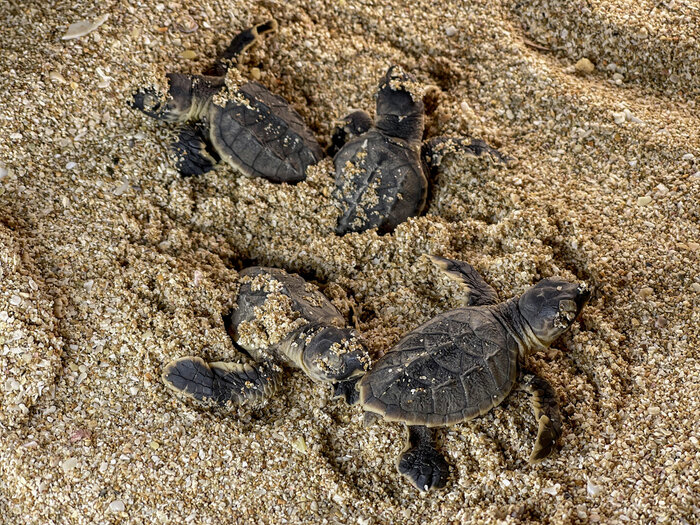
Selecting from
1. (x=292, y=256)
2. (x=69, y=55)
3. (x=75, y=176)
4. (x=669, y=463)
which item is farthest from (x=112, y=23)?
(x=669, y=463)

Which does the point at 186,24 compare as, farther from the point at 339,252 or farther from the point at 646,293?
the point at 646,293

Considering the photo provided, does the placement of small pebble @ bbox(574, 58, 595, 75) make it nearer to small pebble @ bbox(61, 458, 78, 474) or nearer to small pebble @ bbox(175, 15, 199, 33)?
small pebble @ bbox(175, 15, 199, 33)

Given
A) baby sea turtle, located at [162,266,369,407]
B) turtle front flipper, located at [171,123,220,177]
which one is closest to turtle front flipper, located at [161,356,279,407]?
baby sea turtle, located at [162,266,369,407]

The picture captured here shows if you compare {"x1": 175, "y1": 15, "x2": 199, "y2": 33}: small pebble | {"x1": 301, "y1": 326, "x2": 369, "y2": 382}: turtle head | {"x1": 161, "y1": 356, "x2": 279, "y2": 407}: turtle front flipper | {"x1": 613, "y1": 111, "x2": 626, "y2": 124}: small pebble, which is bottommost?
{"x1": 161, "y1": 356, "x2": 279, "y2": 407}: turtle front flipper

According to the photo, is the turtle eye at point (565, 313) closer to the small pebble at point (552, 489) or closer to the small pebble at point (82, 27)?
the small pebble at point (552, 489)

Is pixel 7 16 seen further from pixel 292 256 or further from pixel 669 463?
pixel 669 463

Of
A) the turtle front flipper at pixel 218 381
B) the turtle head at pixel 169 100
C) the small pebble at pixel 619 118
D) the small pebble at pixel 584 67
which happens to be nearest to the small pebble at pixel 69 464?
the turtle front flipper at pixel 218 381

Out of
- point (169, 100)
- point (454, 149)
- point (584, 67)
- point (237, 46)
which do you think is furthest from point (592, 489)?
point (237, 46)
